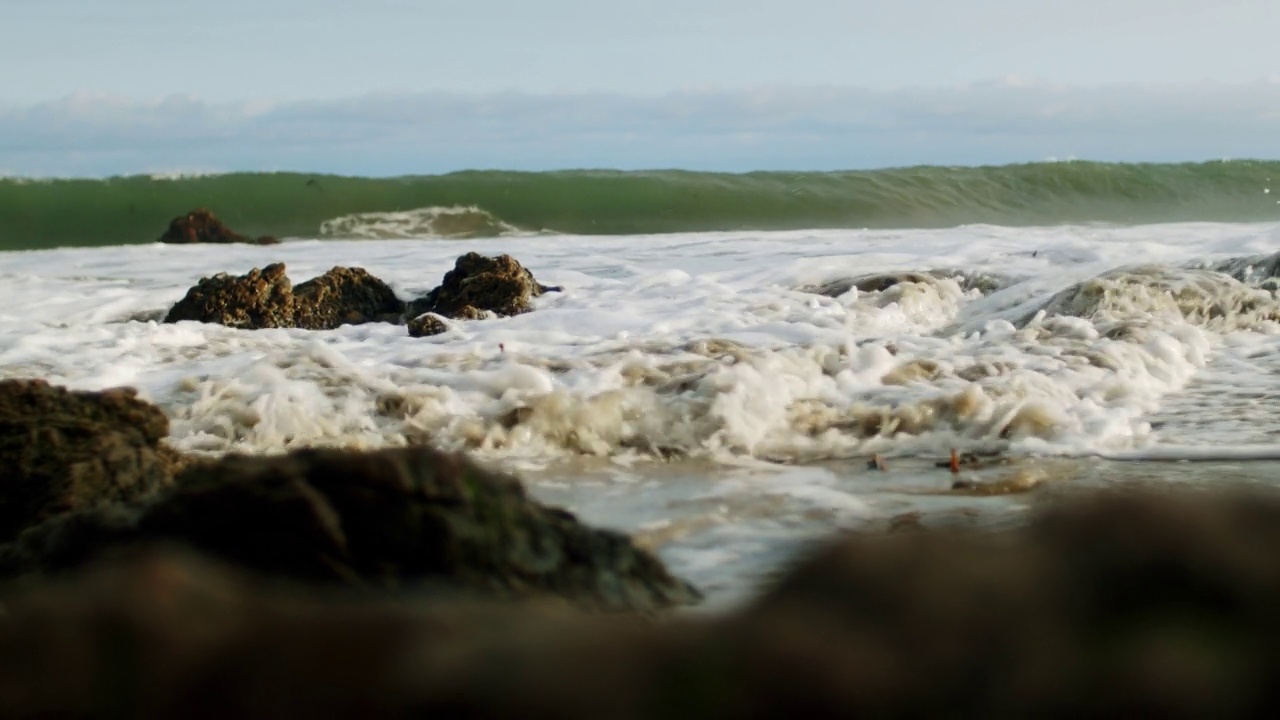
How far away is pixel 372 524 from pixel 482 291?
7.42 m

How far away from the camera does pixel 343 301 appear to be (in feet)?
29.8

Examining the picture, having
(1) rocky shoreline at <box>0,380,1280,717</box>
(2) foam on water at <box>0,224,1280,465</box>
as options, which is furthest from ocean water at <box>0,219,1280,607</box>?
(1) rocky shoreline at <box>0,380,1280,717</box>

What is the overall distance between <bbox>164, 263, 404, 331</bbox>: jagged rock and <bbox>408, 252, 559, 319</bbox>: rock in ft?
1.04

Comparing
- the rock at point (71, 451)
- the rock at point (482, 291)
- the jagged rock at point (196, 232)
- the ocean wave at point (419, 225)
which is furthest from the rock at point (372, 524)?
the ocean wave at point (419, 225)

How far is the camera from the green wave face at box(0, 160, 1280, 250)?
24.8 meters

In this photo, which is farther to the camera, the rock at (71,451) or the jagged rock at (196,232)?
the jagged rock at (196,232)

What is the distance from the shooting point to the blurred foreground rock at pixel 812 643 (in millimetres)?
706

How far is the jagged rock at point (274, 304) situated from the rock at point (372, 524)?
6.86 meters

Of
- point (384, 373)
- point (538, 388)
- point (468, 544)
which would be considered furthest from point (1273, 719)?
point (384, 373)

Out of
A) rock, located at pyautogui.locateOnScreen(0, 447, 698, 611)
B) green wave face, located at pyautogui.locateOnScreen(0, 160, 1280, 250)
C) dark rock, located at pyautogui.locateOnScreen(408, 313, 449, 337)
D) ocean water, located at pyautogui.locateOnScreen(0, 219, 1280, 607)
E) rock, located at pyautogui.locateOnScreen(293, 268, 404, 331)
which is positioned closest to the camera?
rock, located at pyautogui.locateOnScreen(0, 447, 698, 611)

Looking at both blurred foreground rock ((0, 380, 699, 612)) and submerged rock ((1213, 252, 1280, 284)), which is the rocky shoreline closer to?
blurred foreground rock ((0, 380, 699, 612))

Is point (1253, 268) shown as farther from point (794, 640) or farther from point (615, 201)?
point (615, 201)

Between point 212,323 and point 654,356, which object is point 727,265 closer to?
point 212,323

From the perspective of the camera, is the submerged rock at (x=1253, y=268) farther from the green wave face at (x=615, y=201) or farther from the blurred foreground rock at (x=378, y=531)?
the green wave face at (x=615, y=201)
